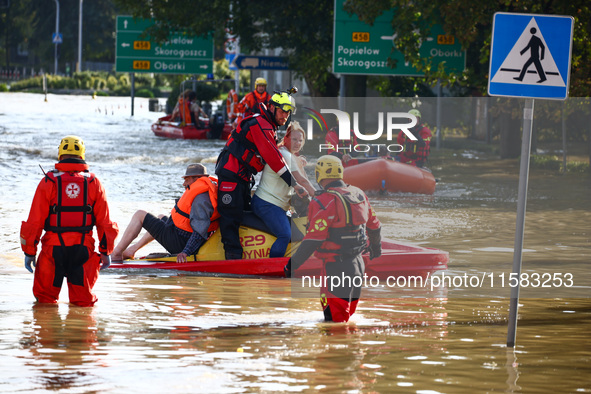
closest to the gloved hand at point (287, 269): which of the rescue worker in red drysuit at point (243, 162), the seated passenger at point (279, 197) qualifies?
the seated passenger at point (279, 197)

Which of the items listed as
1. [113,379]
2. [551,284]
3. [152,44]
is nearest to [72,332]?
[113,379]

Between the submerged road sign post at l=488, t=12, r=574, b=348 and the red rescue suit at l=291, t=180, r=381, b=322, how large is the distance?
1172 millimetres

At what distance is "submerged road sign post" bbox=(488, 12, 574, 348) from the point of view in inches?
277

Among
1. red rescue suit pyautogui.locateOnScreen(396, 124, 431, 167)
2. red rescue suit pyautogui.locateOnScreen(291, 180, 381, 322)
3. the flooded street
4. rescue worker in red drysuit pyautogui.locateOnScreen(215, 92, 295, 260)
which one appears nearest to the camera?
the flooded street

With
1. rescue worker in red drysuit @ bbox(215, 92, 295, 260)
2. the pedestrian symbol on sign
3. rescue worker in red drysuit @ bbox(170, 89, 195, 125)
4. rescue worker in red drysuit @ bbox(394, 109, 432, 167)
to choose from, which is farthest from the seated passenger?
rescue worker in red drysuit @ bbox(170, 89, 195, 125)

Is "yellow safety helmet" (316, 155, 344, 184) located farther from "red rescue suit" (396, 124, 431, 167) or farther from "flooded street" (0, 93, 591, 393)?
"red rescue suit" (396, 124, 431, 167)

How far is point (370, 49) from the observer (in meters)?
23.5

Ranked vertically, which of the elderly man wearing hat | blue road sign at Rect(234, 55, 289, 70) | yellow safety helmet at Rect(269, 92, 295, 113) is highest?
blue road sign at Rect(234, 55, 289, 70)

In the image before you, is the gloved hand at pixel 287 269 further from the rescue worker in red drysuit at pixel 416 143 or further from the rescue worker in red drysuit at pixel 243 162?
the rescue worker in red drysuit at pixel 416 143

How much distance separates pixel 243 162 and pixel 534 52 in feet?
12.5

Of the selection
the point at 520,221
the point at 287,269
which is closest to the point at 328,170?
the point at 520,221

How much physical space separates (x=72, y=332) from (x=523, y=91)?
3519 millimetres

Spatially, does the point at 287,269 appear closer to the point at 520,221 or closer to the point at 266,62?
the point at 520,221

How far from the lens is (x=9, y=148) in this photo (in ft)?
91.5
